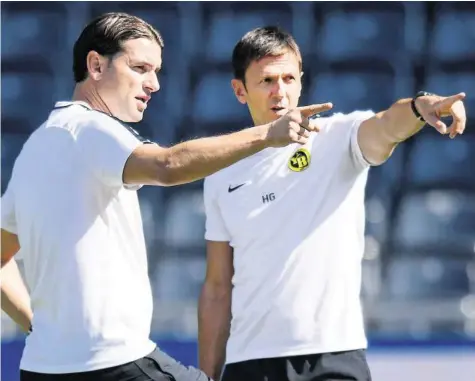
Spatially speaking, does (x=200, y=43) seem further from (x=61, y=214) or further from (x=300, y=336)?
(x=61, y=214)

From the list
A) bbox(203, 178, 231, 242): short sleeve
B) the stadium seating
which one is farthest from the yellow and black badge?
the stadium seating

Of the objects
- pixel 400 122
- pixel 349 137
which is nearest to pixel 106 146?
pixel 400 122

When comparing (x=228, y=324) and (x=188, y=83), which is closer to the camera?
(x=228, y=324)

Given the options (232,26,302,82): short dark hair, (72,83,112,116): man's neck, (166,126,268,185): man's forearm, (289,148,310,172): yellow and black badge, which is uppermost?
(232,26,302,82): short dark hair

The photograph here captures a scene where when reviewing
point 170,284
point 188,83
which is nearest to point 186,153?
point 170,284

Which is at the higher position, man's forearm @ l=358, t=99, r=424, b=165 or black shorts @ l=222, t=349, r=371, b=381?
man's forearm @ l=358, t=99, r=424, b=165

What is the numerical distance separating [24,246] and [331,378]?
116 centimetres

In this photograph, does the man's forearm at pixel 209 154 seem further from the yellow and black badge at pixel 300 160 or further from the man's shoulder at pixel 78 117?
the yellow and black badge at pixel 300 160

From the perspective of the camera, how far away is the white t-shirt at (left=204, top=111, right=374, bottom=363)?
3.68 meters

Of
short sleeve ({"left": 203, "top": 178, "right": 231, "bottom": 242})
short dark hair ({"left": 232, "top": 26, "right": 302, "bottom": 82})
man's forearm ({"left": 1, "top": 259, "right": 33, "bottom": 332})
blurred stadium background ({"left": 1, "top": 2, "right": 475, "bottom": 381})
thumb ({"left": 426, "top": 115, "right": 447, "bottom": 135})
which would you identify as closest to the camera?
thumb ({"left": 426, "top": 115, "right": 447, "bottom": 135})

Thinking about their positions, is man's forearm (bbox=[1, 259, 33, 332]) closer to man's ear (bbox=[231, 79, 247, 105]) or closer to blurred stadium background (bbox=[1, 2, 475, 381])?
man's ear (bbox=[231, 79, 247, 105])

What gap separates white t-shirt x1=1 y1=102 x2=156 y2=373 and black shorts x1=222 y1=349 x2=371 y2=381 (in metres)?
0.83

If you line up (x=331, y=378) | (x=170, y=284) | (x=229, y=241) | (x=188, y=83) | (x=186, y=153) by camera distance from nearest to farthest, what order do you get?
(x=186, y=153) < (x=331, y=378) < (x=229, y=241) < (x=170, y=284) < (x=188, y=83)

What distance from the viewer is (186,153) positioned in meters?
2.81
